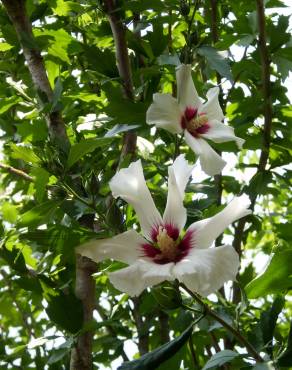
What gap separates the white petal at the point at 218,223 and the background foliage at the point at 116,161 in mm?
84

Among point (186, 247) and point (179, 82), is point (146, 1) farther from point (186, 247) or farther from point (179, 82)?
point (186, 247)

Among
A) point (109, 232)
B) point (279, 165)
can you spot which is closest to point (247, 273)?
point (279, 165)

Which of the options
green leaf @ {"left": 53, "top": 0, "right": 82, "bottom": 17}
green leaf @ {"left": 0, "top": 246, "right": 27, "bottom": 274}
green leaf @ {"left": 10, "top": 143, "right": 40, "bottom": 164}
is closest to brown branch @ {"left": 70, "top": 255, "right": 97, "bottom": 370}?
green leaf @ {"left": 0, "top": 246, "right": 27, "bottom": 274}

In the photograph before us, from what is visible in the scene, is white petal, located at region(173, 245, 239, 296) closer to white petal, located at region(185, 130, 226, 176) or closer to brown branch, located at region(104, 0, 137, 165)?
white petal, located at region(185, 130, 226, 176)

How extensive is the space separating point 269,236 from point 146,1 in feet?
4.74

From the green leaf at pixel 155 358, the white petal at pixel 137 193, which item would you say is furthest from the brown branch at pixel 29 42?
the green leaf at pixel 155 358

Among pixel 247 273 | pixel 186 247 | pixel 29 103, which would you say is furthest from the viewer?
pixel 247 273

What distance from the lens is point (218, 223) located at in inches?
32.9

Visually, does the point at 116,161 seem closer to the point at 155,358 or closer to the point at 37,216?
the point at 37,216

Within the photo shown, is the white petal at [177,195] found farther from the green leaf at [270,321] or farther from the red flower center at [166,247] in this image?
the green leaf at [270,321]

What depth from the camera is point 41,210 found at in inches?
42.4

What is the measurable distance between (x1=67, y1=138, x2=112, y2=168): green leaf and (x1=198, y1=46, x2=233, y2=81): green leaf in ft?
1.12

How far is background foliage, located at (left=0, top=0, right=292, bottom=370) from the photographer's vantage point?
3.34 ft

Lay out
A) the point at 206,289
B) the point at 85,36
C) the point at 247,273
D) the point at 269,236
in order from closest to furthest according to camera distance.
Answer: the point at 206,289, the point at 247,273, the point at 85,36, the point at 269,236
